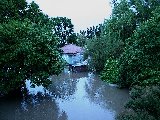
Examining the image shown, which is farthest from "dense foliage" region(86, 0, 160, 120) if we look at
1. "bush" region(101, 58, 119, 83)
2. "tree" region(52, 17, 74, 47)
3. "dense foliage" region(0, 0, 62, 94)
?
"tree" region(52, 17, 74, 47)

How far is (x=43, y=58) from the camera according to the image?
24344 mm

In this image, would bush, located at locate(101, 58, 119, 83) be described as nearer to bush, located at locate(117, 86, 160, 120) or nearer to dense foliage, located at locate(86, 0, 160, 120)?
dense foliage, located at locate(86, 0, 160, 120)

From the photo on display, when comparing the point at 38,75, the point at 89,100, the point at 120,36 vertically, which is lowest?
→ the point at 89,100

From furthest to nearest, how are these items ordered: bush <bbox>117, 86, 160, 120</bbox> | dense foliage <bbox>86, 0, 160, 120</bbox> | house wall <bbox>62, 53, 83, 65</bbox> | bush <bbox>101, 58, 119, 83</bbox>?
1. house wall <bbox>62, 53, 83, 65</bbox>
2. bush <bbox>101, 58, 119, 83</bbox>
3. dense foliage <bbox>86, 0, 160, 120</bbox>
4. bush <bbox>117, 86, 160, 120</bbox>

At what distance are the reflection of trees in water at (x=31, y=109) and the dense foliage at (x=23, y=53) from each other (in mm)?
1297

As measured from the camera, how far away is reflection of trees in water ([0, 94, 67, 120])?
19859 mm

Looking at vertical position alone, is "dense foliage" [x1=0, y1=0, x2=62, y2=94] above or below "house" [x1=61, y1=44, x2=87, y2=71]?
above

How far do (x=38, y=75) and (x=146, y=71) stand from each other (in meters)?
8.42

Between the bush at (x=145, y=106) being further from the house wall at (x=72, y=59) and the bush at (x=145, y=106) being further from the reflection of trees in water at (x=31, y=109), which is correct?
the house wall at (x=72, y=59)

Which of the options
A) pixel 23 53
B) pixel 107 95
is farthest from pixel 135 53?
pixel 23 53

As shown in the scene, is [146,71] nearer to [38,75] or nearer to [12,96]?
[38,75]

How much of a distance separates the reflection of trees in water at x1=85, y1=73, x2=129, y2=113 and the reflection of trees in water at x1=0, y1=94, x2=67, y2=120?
11.3ft

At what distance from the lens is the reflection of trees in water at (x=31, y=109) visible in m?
19.9

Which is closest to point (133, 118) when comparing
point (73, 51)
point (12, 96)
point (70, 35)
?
point (12, 96)
